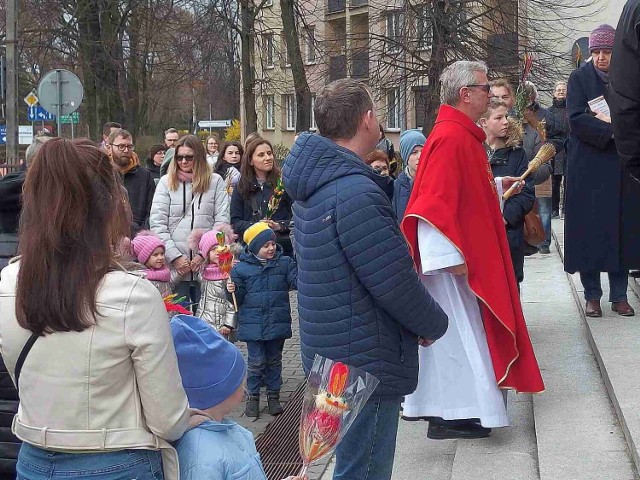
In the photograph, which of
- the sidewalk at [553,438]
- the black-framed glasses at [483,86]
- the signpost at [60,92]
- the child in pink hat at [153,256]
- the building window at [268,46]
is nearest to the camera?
the sidewalk at [553,438]

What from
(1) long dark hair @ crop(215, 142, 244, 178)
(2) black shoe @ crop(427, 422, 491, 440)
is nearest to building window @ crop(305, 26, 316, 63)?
(1) long dark hair @ crop(215, 142, 244, 178)

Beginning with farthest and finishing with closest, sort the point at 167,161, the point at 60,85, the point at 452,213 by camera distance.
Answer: the point at 60,85, the point at 167,161, the point at 452,213

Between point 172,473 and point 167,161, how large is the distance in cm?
709

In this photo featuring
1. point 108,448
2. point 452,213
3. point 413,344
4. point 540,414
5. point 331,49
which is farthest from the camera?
point 331,49

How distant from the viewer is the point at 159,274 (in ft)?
24.0

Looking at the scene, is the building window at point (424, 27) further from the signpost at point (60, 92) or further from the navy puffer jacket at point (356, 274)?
the navy puffer jacket at point (356, 274)

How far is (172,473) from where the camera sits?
271 cm

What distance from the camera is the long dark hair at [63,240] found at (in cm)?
261

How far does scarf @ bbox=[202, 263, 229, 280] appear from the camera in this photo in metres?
7.20

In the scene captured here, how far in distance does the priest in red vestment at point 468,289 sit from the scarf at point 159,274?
2.61 m

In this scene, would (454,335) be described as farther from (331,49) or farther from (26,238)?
(331,49)

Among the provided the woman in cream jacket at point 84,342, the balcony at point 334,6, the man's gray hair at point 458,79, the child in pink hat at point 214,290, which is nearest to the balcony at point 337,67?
the balcony at point 334,6

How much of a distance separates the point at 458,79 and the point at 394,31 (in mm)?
20529

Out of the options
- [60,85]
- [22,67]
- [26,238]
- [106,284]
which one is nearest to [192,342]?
[106,284]
